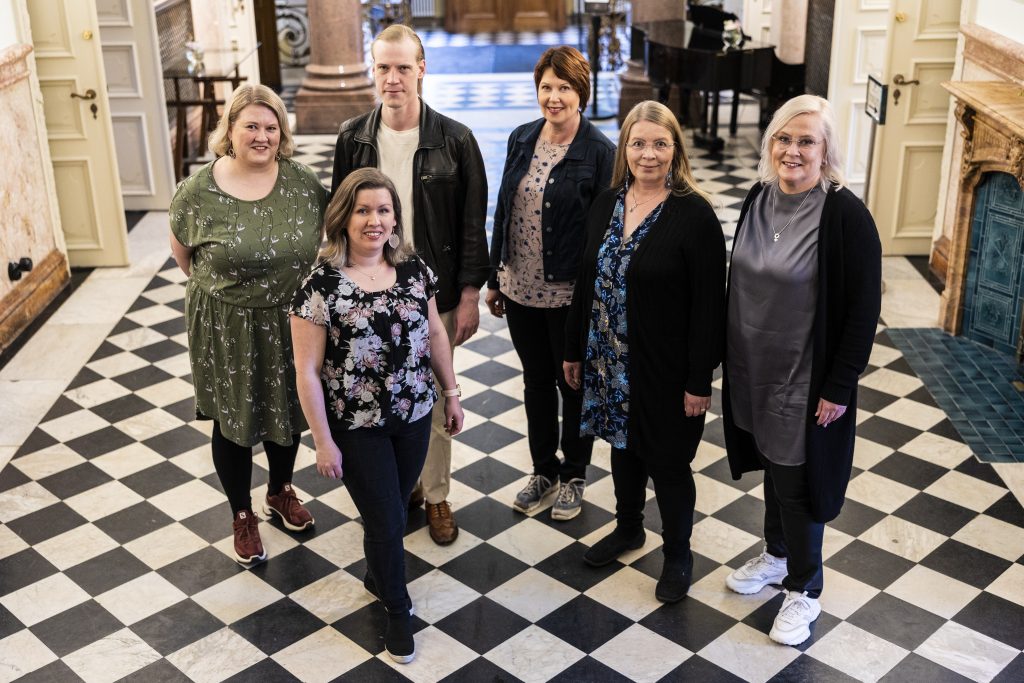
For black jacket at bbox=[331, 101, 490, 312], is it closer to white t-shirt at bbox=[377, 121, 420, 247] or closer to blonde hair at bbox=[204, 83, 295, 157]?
white t-shirt at bbox=[377, 121, 420, 247]

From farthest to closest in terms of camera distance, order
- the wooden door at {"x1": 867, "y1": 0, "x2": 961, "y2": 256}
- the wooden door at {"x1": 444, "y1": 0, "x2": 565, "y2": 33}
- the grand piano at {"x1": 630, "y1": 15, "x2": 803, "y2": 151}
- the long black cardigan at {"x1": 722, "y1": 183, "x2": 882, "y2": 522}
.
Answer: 1. the wooden door at {"x1": 444, "y1": 0, "x2": 565, "y2": 33}
2. the grand piano at {"x1": 630, "y1": 15, "x2": 803, "y2": 151}
3. the wooden door at {"x1": 867, "y1": 0, "x2": 961, "y2": 256}
4. the long black cardigan at {"x1": 722, "y1": 183, "x2": 882, "y2": 522}

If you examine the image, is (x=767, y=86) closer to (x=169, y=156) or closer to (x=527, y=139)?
(x=169, y=156)

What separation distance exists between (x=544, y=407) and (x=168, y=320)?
3.13 metres

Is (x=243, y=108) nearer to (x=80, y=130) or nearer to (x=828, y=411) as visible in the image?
(x=828, y=411)

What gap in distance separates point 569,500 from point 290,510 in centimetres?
107

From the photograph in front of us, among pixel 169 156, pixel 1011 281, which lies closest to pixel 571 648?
pixel 1011 281

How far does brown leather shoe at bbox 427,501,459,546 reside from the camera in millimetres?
4371

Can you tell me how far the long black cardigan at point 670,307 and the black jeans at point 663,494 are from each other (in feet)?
0.28

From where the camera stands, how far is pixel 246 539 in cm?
424

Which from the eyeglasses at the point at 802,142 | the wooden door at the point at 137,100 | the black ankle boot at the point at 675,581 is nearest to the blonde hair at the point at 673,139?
the eyeglasses at the point at 802,142

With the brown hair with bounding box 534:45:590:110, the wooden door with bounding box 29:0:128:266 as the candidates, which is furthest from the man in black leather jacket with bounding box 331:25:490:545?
the wooden door with bounding box 29:0:128:266

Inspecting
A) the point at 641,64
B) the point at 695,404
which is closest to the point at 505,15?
the point at 641,64

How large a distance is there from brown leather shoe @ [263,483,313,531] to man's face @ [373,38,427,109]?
5.15ft

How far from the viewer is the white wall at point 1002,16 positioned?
5.93 meters
